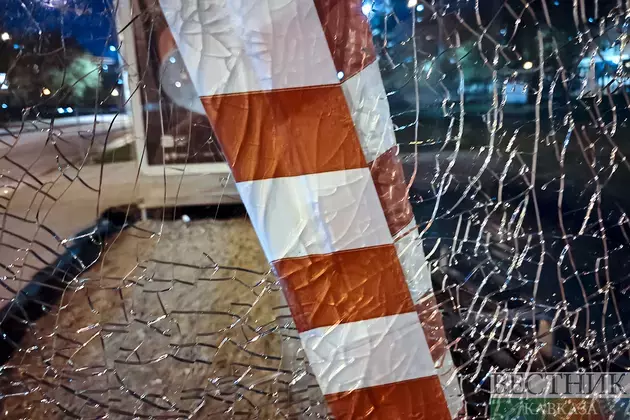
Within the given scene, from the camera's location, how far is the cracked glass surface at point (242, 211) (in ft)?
1.31

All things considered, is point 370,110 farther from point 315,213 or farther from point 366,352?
point 366,352

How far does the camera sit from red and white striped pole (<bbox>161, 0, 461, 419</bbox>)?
39 cm

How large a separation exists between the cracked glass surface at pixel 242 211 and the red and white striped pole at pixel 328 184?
0.02 metres

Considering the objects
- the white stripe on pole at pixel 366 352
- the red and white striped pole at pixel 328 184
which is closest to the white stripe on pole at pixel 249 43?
the red and white striped pole at pixel 328 184

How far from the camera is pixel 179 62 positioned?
0.39 metres

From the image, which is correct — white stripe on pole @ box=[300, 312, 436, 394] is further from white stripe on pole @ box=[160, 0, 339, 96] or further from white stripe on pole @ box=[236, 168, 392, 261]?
white stripe on pole @ box=[160, 0, 339, 96]

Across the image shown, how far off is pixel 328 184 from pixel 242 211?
0.08m

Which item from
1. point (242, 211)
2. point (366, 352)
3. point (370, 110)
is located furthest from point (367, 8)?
point (366, 352)

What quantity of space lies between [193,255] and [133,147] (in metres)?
0.11

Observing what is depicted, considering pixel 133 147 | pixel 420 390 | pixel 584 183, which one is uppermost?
pixel 133 147

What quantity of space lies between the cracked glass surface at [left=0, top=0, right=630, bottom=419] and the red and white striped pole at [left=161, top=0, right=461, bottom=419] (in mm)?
17

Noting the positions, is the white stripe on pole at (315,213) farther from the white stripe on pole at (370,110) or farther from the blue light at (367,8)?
the blue light at (367,8)

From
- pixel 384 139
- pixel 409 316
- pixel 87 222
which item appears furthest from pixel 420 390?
pixel 87 222

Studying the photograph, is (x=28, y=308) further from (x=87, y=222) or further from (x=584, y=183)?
(x=584, y=183)
